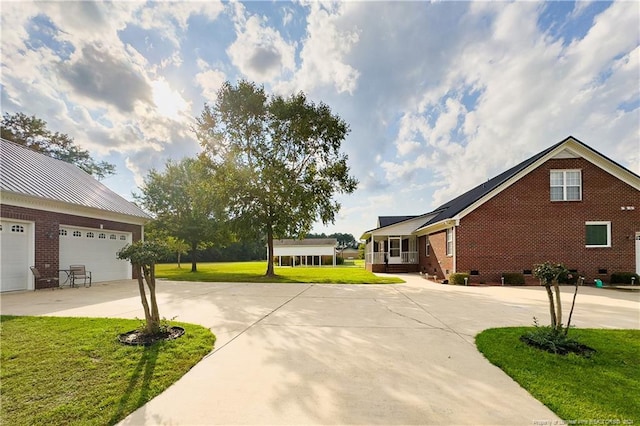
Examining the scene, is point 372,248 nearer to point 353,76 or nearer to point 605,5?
point 353,76

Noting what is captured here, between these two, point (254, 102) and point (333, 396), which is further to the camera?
point (254, 102)

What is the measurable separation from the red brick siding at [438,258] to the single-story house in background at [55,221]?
1813 centimetres

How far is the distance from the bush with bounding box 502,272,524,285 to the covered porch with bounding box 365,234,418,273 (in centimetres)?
863

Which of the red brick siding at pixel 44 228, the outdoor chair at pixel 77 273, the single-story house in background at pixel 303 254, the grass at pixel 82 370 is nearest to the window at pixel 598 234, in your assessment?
the grass at pixel 82 370

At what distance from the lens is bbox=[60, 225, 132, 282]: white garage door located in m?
13.0

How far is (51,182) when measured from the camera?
1340cm

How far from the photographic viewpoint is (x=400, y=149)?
55.0ft

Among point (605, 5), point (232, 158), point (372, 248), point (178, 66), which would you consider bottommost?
point (372, 248)

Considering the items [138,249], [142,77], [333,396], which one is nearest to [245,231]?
[142,77]

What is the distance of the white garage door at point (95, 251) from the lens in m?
13.0

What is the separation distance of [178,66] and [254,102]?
22.2 ft

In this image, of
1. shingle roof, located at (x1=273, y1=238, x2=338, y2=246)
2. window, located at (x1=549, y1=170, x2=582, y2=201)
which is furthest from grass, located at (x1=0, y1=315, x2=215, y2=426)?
shingle roof, located at (x1=273, y1=238, x2=338, y2=246)

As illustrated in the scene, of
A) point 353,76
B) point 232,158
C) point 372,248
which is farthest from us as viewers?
point 372,248

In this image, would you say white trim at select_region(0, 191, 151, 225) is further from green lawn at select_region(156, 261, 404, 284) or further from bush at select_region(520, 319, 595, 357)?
bush at select_region(520, 319, 595, 357)
